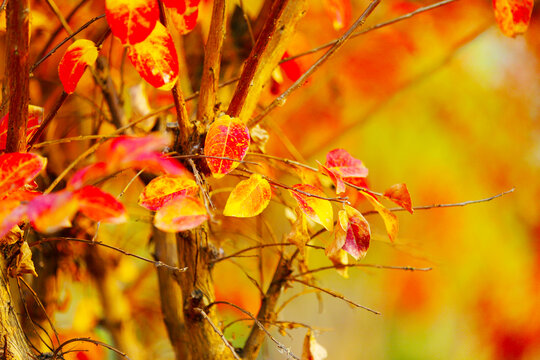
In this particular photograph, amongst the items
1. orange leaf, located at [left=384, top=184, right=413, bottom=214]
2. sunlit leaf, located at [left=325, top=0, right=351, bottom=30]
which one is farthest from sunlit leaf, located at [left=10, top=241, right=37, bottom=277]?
sunlit leaf, located at [left=325, top=0, right=351, bottom=30]

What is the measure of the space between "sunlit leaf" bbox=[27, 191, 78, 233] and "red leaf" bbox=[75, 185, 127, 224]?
0.01 metres

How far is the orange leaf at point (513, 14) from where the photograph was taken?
1.63ft

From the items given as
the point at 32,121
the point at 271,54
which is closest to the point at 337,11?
the point at 271,54

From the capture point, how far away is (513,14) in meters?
0.50

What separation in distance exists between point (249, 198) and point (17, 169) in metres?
0.18

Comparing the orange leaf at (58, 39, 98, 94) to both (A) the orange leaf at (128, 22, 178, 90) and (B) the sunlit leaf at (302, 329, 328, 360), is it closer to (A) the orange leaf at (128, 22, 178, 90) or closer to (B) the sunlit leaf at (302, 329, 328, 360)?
(A) the orange leaf at (128, 22, 178, 90)

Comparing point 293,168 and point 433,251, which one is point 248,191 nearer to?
point 293,168

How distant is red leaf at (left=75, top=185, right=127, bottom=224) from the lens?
1.07 feet

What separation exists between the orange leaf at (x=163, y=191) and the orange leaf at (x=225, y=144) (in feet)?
0.10

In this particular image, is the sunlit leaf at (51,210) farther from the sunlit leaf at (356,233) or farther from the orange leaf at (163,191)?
the sunlit leaf at (356,233)

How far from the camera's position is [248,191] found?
0.43 meters

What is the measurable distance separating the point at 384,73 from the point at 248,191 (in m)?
1.01

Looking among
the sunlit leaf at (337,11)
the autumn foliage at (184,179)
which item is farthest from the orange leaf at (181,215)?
the sunlit leaf at (337,11)

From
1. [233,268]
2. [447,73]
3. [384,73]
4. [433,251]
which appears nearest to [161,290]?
[233,268]
